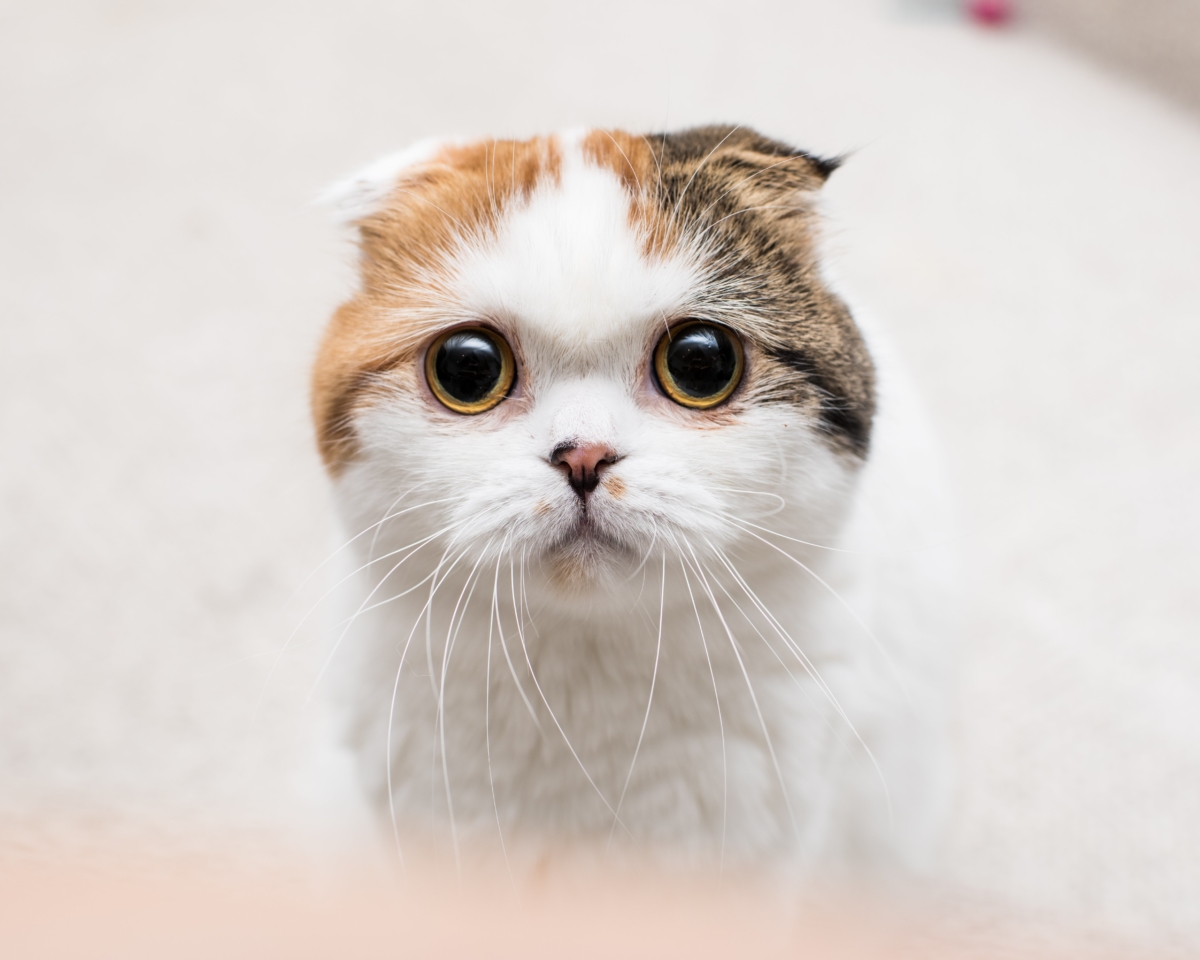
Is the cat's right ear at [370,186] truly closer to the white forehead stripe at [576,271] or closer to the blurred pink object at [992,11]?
the white forehead stripe at [576,271]

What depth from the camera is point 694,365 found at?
2.79ft

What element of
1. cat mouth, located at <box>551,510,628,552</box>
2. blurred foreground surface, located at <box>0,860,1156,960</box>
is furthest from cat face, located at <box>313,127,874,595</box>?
blurred foreground surface, located at <box>0,860,1156,960</box>

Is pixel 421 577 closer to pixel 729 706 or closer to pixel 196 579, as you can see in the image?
pixel 729 706

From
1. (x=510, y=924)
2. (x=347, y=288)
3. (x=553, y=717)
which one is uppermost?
(x=347, y=288)

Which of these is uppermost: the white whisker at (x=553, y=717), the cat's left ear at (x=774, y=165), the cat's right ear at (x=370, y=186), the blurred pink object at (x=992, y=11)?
the blurred pink object at (x=992, y=11)

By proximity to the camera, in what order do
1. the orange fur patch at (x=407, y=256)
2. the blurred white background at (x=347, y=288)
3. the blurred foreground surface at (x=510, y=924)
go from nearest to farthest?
the blurred foreground surface at (x=510, y=924), the orange fur patch at (x=407, y=256), the blurred white background at (x=347, y=288)

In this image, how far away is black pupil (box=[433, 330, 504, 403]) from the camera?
0.85 meters

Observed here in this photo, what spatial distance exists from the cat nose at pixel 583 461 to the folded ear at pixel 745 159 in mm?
Result: 308

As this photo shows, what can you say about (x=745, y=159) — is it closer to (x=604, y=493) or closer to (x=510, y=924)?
(x=604, y=493)

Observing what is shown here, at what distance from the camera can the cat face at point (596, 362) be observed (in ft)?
2.61

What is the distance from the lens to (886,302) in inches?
89.5

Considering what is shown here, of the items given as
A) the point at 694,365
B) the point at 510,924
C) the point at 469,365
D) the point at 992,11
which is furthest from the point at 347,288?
the point at 992,11

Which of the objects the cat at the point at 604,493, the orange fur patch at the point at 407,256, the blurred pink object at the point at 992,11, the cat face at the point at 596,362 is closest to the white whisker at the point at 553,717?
the cat at the point at 604,493

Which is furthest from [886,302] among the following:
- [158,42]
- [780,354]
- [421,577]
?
[158,42]
